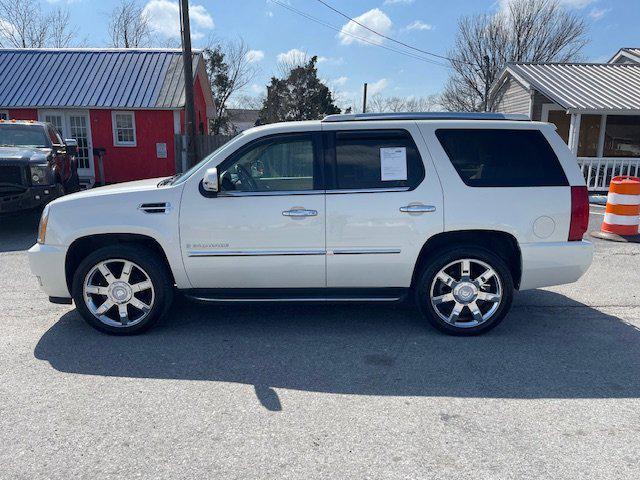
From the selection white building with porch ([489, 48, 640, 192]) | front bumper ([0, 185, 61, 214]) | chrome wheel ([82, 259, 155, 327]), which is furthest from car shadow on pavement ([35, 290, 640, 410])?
white building with porch ([489, 48, 640, 192])

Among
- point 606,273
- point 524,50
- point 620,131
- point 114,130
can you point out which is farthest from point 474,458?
point 524,50

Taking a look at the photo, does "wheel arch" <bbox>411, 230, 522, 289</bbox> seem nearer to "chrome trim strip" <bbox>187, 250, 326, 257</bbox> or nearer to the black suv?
"chrome trim strip" <bbox>187, 250, 326, 257</bbox>

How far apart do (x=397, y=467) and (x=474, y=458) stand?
444 millimetres

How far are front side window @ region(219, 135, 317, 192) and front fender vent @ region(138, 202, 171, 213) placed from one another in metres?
0.57

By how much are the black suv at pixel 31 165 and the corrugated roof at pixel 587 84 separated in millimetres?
14064

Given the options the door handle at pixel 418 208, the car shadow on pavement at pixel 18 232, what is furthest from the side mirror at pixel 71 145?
the door handle at pixel 418 208

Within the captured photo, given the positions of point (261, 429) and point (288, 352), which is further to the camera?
point (288, 352)

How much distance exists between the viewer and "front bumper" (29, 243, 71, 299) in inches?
169

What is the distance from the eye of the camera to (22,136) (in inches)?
408

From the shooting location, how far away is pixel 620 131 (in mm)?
18891

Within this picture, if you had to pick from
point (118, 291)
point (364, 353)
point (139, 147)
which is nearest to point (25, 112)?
point (139, 147)

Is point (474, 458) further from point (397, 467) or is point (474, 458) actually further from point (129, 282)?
point (129, 282)

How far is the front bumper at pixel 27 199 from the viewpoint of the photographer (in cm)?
846

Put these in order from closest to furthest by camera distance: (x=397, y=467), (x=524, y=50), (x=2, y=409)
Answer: (x=397, y=467) → (x=2, y=409) → (x=524, y=50)
